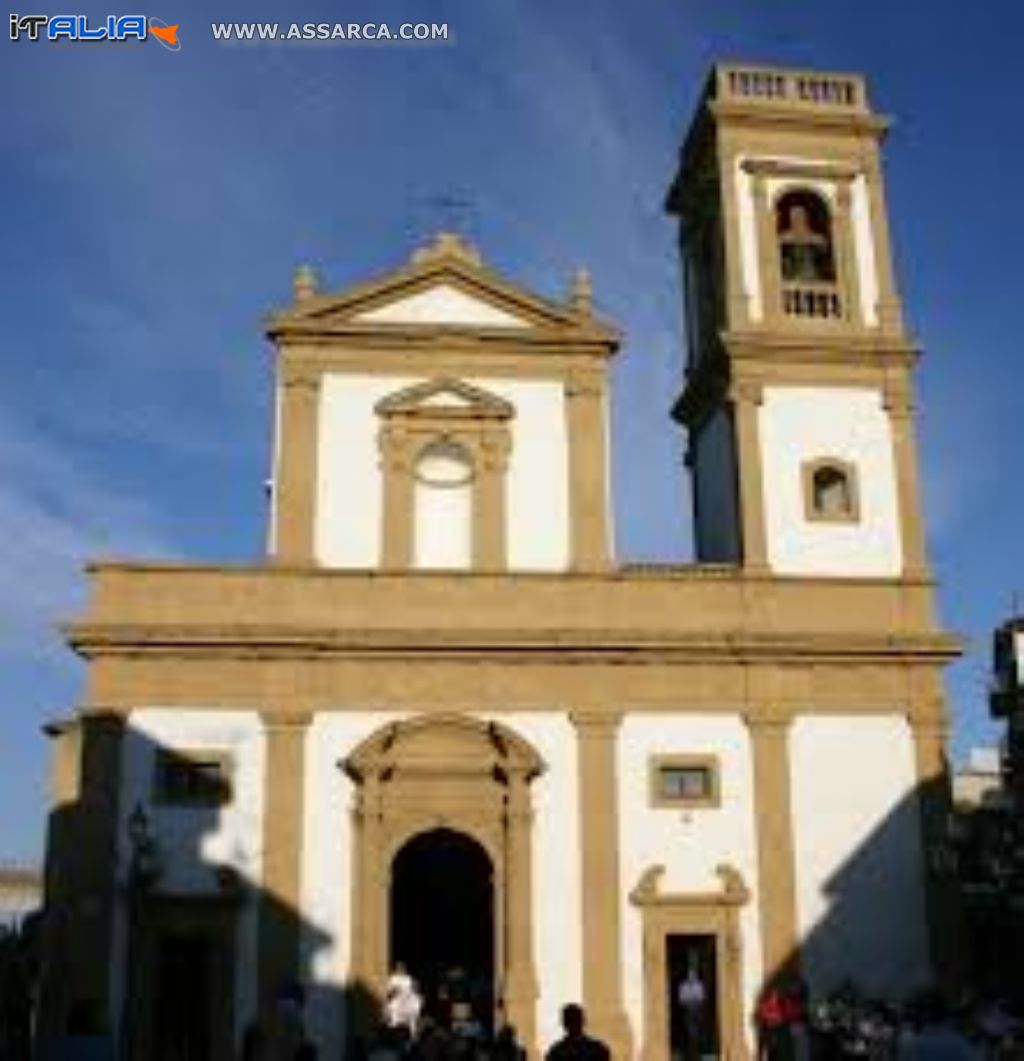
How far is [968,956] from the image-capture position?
90.1ft

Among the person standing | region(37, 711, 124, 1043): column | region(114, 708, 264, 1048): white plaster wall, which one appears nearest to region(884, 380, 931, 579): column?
region(114, 708, 264, 1048): white plaster wall

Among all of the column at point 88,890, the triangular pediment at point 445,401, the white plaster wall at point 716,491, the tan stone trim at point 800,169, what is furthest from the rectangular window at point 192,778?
the tan stone trim at point 800,169

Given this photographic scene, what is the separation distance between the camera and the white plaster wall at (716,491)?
100 ft

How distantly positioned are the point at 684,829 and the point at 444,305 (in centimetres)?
1026

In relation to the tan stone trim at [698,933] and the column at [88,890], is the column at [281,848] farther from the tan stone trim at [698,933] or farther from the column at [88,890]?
the tan stone trim at [698,933]

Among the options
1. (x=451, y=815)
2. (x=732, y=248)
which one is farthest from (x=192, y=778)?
(x=732, y=248)

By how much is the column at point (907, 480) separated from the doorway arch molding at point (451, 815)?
7.75 meters

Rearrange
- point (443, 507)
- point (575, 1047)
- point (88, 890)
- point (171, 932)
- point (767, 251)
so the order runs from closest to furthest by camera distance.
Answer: point (575, 1047) → point (88, 890) → point (171, 932) → point (443, 507) → point (767, 251)

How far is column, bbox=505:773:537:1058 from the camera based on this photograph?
26016mm

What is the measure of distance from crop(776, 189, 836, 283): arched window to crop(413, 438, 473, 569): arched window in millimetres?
7669

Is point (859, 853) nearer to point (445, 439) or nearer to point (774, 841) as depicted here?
point (774, 841)

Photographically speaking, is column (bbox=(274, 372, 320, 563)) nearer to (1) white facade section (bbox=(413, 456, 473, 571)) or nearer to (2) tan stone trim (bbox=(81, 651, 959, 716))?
(1) white facade section (bbox=(413, 456, 473, 571))

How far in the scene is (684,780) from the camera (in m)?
27.7

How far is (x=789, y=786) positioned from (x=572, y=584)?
4943 mm
